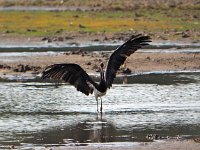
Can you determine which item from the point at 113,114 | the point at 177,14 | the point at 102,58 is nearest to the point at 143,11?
the point at 177,14

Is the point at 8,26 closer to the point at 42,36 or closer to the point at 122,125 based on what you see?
the point at 42,36

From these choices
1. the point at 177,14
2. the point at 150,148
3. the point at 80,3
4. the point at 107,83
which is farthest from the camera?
the point at 80,3

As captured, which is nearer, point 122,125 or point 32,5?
point 122,125

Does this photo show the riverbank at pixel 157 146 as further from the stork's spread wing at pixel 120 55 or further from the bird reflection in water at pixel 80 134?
the stork's spread wing at pixel 120 55

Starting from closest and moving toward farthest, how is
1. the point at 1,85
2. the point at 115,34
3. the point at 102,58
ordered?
the point at 1,85
the point at 102,58
the point at 115,34

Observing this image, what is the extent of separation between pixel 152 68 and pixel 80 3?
111 feet

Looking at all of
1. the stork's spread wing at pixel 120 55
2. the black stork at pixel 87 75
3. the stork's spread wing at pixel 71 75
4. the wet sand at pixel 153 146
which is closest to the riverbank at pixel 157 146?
the wet sand at pixel 153 146

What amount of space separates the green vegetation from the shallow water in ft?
59.7

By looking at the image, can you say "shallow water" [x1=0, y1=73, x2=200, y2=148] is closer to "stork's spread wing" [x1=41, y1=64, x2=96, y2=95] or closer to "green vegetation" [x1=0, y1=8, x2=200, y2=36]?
"stork's spread wing" [x1=41, y1=64, x2=96, y2=95]

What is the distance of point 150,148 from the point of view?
14.4 m

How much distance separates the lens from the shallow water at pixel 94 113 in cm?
1603

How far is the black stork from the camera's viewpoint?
17453 millimetres

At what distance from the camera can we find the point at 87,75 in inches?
704

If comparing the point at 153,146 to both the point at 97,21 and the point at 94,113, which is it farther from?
the point at 97,21
